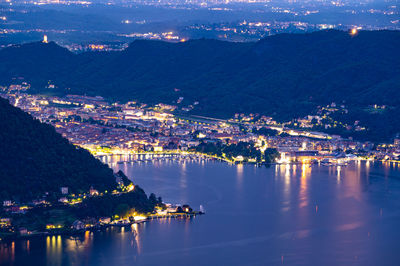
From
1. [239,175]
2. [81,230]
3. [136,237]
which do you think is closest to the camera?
[136,237]

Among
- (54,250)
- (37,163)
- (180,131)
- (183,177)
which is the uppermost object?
(180,131)

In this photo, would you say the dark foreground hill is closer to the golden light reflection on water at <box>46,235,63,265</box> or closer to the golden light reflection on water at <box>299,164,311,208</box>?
the golden light reflection on water at <box>46,235,63,265</box>

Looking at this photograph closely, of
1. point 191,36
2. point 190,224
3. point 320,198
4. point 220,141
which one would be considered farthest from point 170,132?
point 191,36

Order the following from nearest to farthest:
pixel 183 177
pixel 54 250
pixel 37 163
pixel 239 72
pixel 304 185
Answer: pixel 54 250 → pixel 37 163 → pixel 304 185 → pixel 183 177 → pixel 239 72

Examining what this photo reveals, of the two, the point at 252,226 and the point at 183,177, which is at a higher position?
the point at 183,177

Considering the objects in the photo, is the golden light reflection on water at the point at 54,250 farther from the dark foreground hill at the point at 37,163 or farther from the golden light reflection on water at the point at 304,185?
the golden light reflection on water at the point at 304,185

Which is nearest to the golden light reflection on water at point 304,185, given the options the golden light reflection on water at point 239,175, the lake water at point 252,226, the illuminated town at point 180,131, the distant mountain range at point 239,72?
the lake water at point 252,226

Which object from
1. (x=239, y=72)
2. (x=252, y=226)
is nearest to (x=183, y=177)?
(x=252, y=226)

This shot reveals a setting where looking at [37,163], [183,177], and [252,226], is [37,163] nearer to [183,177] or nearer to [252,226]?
[252,226]
